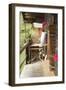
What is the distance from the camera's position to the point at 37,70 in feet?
6.26

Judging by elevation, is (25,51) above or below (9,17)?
below

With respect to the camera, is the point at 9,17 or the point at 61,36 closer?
the point at 9,17

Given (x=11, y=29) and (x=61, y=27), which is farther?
(x=61, y=27)

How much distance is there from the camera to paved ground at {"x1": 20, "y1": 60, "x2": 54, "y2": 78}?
1.88 meters

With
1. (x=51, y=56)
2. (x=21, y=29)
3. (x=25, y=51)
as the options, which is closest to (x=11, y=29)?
(x=21, y=29)

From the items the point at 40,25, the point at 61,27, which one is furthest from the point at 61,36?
the point at 40,25

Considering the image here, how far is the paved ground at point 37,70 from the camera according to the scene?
6.16 feet

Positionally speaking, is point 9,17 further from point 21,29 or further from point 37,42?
point 37,42

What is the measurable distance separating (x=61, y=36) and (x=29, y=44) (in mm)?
262

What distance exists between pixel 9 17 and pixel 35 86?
531 mm

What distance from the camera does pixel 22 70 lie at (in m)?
1.86

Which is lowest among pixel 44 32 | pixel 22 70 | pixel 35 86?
pixel 35 86

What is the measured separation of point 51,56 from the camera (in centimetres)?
196

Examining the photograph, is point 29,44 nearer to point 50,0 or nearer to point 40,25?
point 40,25
